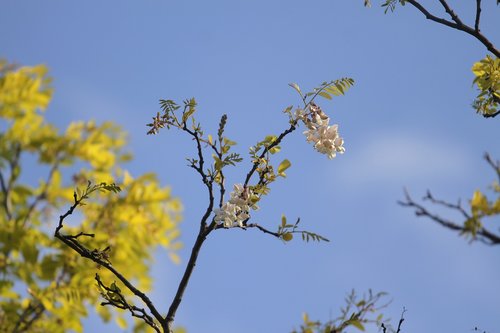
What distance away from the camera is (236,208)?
3.02 m

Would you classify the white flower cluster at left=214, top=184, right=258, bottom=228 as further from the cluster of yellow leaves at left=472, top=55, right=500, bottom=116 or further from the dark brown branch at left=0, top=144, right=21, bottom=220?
the dark brown branch at left=0, top=144, right=21, bottom=220

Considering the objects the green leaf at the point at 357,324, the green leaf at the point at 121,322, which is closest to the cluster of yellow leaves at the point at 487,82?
the green leaf at the point at 357,324

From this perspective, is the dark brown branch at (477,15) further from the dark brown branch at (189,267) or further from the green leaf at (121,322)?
the green leaf at (121,322)

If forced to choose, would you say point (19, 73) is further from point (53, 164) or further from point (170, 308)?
point (170, 308)

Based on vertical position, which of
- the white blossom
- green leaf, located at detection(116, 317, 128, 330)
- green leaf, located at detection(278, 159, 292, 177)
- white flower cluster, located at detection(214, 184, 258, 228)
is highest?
green leaf, located at detection(116, 317, 128, 330)

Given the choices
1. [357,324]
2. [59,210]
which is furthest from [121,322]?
[357,324]

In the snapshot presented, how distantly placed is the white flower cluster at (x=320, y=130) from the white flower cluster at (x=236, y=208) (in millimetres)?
517

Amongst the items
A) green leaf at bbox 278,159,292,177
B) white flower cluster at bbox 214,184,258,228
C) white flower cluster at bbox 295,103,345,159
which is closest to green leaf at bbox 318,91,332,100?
white flower cluster at bbox 295,103,345,159

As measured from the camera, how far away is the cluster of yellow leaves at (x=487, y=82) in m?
3.31

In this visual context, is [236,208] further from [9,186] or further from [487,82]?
[9,186]

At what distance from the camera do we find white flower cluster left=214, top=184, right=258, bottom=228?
297cm

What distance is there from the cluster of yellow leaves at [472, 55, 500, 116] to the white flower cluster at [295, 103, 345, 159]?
3.21 feet

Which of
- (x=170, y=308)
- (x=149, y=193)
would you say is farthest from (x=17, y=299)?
(x=170, y=308)

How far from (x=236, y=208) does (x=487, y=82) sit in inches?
68.6
